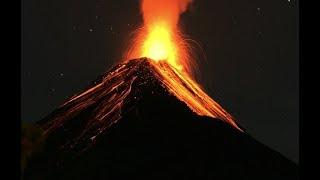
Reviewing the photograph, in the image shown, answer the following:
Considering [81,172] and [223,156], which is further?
[223,156]

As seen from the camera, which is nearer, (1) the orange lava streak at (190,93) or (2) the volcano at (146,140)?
(2) the volcano at (146,140)

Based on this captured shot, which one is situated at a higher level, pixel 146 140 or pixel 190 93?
pixel 190 93

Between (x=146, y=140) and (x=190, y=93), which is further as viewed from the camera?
(x=190, y=93)

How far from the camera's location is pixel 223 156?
89562 millimetres

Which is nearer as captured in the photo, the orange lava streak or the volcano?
the volcano

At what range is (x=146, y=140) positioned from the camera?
9312 cm

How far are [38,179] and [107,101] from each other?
28.8 meters

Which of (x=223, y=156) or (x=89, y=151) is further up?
(x=89, y=151)

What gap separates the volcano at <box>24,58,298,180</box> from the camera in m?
83.2

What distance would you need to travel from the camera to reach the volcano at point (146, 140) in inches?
3278
